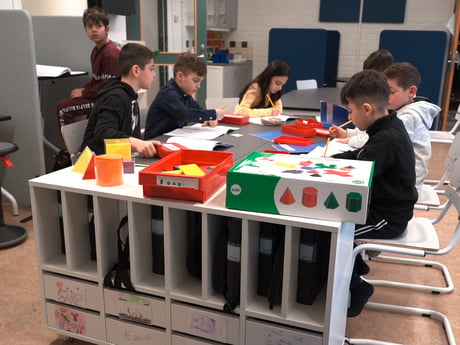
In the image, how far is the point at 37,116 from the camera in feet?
10.8

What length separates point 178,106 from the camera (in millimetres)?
2875

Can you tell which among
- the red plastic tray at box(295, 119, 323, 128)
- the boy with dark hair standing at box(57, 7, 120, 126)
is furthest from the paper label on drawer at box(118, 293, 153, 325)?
the boy with dark hair standing at box(57, 7, 120, 126)

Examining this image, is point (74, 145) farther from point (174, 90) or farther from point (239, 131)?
point (239, 131)

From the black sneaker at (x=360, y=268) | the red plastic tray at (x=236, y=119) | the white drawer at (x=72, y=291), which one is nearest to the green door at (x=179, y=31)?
the red plastic tray at (x=236, y=119)

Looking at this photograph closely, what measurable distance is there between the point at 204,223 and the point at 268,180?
0.87ft

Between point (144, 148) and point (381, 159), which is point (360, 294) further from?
point (144, 148)

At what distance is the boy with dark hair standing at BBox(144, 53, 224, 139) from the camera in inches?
114

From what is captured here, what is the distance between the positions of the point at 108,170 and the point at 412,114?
Result: 1.50 m

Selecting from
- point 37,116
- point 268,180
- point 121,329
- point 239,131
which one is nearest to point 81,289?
point 121,329

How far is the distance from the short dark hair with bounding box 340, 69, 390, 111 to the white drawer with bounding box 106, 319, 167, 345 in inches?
46.2

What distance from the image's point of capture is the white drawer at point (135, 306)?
1708mm

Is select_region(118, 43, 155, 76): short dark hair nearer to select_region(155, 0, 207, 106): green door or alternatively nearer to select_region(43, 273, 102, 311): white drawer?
select_region(43, 273, 102, 311): white drawer

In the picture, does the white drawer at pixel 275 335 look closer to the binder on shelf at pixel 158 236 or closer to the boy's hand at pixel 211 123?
the binder on shelf at pixel 158 236

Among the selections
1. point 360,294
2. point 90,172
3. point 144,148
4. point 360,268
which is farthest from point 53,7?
point 360,294
